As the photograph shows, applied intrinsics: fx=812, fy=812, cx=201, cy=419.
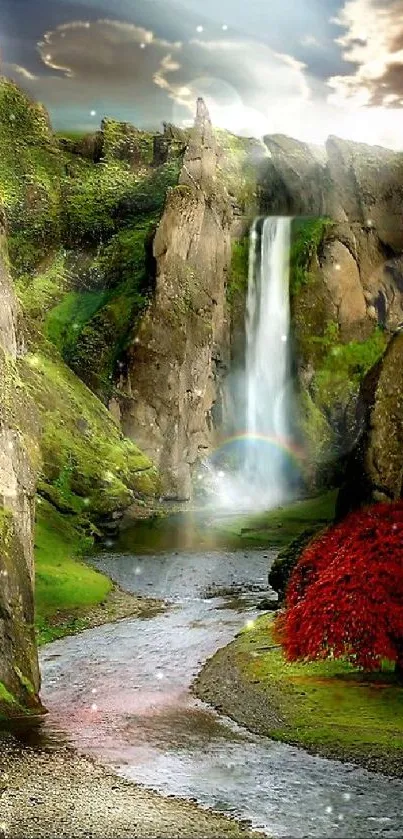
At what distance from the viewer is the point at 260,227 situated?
69.5 meters

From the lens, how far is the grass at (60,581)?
970 inches

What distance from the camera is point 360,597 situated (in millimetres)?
14922

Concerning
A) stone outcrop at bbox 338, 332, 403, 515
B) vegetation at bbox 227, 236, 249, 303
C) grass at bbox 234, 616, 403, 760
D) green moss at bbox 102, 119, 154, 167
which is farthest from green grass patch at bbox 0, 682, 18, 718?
green moss at bbox 102, 119, 154, 167

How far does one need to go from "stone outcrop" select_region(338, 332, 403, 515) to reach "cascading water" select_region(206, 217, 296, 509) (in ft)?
135

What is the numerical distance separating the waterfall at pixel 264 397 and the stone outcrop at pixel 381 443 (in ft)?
134

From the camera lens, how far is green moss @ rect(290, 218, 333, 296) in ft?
222

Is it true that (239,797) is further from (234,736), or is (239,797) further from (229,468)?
(229,468)

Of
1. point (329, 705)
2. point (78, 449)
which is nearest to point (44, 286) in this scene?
point (78, 449)

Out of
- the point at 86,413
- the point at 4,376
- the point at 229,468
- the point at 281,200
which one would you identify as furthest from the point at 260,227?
the point at 4,376

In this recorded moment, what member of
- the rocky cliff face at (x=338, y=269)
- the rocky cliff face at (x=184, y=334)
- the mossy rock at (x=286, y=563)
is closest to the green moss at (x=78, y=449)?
the rocky cliff face at (x=184, y=334)

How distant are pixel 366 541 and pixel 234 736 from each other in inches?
172

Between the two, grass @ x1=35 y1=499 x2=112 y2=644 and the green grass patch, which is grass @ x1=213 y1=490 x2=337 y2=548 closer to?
grass @ x1=35 y1=499 x2=112 y2=644

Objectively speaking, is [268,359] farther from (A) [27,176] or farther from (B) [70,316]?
(A) [27,176]

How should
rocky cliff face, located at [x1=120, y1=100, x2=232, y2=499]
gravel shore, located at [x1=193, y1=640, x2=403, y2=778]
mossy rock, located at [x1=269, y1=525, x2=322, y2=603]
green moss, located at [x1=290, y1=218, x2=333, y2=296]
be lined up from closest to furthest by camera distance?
gravel shore, located at [x1=193, y1=640, x2=403, y2=778]
mossy rock, located at [x1=269, y1=525, x2=322, y2=603]
rocky cliff face, located at [x1=120, y1=100, x2=232, y2=499]
green moss, located at [x1=290, y1=218, x2=333, y2=296]
